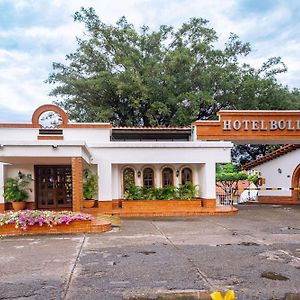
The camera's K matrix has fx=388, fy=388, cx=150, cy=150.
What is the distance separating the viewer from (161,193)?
52.5ft

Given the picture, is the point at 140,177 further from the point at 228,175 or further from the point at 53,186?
the point at 228,175

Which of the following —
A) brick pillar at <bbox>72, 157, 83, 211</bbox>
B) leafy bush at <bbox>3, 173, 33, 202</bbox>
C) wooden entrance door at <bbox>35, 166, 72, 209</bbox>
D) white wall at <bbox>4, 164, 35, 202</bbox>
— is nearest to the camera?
brick pillar at <bbox>72, 157, 83, 211</bbox>

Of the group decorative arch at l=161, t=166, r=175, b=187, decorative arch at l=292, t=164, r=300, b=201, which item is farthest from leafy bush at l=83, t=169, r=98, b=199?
decorative arch at l=292, t=164, r=300, b=201

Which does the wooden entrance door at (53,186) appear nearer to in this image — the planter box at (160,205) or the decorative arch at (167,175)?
the planter box at (160,205)

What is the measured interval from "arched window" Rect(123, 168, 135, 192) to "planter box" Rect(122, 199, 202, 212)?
1184 mm

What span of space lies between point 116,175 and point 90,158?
1626 millimetres

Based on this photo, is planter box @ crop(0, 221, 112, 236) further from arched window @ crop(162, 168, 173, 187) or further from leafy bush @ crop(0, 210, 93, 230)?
arched window @ crop(162, 168, 173, 187)

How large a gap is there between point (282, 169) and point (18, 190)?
1455cm

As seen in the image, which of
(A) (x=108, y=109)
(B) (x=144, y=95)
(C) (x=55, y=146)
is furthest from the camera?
(A) (x=108, y=109)

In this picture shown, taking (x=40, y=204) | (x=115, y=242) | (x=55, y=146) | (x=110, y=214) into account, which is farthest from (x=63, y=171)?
(x=115, y=242)

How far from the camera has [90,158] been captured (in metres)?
15.4

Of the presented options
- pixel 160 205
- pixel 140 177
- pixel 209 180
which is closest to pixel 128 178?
pixel 140 177

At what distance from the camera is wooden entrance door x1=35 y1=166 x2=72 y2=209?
16125 millimetres

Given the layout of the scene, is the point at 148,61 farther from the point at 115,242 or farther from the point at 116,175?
the point at 115,242
